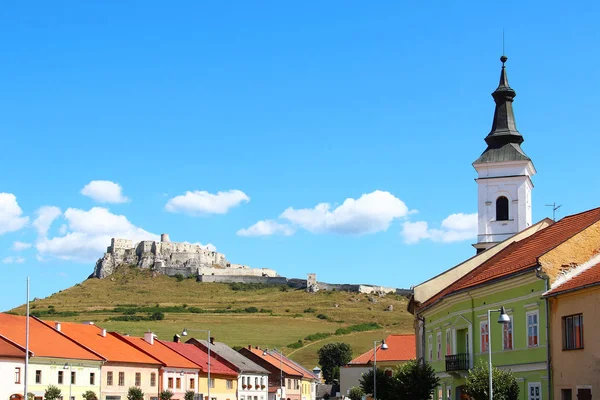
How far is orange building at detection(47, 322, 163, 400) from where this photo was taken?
68.1 m

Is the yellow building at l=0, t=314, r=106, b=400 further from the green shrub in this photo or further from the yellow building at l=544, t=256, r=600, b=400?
the green shrub

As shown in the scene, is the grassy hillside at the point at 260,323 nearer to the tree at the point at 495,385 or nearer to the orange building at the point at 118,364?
the orange building at the point at 118,364

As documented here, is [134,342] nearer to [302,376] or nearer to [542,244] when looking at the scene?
[302,376]

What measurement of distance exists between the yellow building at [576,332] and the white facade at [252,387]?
59884 mm

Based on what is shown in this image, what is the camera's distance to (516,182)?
205ft

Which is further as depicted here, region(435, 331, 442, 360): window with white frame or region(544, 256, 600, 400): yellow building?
region(435, 331, 442, 360): window with white frame

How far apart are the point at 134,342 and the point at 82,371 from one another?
43.5 feet

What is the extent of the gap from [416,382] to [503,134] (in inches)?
997

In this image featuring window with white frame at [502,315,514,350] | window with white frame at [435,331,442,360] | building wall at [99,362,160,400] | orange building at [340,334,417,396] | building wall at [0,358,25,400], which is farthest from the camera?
orange building at [340,334,417,396]

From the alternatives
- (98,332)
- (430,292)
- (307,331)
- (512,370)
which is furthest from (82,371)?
(307,331)

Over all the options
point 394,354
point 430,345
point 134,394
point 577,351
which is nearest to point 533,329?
point 577,351

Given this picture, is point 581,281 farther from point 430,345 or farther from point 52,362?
point 52,362

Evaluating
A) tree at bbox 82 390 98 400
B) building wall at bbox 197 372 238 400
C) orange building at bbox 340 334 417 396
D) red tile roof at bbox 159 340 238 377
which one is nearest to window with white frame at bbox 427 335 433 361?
tree at bbox 82 390 98 400

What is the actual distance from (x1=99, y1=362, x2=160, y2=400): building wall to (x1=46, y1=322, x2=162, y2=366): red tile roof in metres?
0.46
